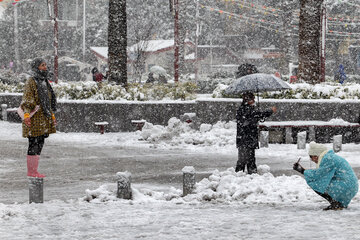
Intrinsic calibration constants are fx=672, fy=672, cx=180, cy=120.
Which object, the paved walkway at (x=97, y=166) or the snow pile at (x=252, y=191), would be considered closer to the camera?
the snow pile at (x=252, y=191)

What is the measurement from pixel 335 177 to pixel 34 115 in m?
4.61

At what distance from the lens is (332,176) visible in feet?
27.0

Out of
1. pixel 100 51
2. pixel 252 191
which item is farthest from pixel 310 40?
pixel 100 51

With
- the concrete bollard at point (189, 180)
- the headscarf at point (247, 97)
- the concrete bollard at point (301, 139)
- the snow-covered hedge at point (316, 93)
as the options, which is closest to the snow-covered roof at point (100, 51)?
the snow-covered hedge at point (316, 93)

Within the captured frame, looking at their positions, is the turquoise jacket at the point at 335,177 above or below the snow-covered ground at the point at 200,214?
above

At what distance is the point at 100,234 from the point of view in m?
7.34

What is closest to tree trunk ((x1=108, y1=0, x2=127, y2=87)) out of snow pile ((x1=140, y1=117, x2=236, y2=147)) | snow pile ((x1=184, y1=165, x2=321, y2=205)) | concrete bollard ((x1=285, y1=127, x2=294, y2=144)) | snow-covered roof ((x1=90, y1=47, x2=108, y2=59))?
snow pile ((x1=140, y1=117, x2=236, y2=147))

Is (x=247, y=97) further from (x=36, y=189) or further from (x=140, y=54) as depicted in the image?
(x=140, y=54)

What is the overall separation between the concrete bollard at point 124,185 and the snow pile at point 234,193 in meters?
0.09

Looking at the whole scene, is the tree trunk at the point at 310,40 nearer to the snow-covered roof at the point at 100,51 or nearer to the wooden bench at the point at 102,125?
the wooden bench at the point at 102,125

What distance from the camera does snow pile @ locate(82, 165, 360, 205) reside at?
9320 mm

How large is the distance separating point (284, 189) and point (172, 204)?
1.70 meters

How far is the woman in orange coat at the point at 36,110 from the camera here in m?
10.2

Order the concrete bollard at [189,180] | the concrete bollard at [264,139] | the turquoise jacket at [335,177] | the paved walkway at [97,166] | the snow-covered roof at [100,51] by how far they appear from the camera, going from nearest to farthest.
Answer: the turquoise jacket at [335,177], the concrete bollard at [189,180], the paved walkway at [97,166], the concrete bollard at [264,139], the snow-covered roof at [100,51]
